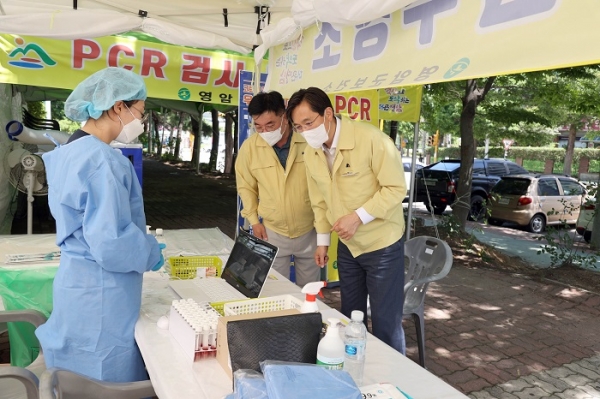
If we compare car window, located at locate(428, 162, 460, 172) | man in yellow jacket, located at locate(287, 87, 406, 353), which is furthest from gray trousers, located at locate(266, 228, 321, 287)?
car window, located at locate(428, 162, 460, 172)

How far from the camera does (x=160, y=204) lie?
11.2 metres

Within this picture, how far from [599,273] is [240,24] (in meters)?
5.64

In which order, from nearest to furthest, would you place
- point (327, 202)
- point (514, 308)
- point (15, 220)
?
1. point (327, 202)
2. point (514, 308)
3. point (15, 220)

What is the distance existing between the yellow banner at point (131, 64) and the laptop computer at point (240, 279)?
8.18ft

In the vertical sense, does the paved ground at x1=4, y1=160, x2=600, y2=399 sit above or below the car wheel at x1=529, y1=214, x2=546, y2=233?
below

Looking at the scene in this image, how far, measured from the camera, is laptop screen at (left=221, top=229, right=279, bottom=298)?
2.17m

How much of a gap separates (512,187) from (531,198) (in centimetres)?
44

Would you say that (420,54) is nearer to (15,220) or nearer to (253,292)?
(253,292)

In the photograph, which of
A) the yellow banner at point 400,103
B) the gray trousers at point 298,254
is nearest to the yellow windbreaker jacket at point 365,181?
the gray trousers at point 298,254

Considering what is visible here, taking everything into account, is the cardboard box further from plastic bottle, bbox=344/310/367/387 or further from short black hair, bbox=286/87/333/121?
short black hair, bbox=286/87/333/121

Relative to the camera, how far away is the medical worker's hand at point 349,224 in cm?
237

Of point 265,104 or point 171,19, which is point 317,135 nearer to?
point 265,104

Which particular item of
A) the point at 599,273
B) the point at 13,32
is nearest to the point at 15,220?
the point at 13,32

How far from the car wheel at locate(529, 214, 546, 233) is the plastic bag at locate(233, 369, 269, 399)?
32.8ft
